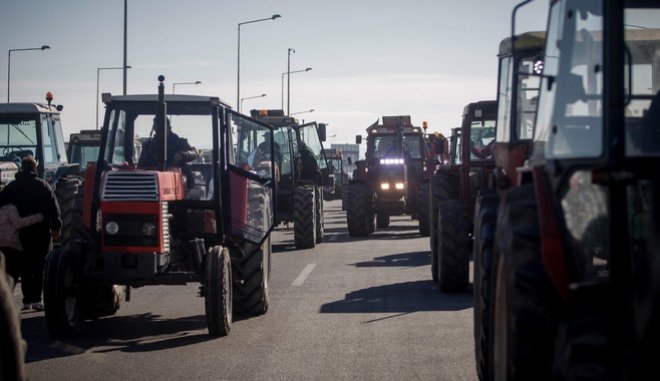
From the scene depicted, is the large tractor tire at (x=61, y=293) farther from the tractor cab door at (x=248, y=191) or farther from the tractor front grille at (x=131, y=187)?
the tractor cab door at (x=248, y=191)

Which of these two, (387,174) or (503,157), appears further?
(387,174)

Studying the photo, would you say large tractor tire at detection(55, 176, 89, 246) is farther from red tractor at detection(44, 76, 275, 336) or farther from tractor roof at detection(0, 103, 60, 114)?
red tractor at detection(44, 76, 275, 336)

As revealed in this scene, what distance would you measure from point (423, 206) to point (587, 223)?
21134 mm

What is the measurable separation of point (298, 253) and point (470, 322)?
1081cm

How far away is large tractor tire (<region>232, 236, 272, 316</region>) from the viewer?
12883mm

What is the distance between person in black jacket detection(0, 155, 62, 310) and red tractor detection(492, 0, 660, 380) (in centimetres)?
862

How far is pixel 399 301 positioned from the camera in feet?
47.1

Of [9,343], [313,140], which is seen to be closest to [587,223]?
[9,343]

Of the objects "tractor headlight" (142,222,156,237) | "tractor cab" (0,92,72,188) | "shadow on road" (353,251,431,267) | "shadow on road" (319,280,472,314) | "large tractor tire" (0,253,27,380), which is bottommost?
"shadow on road" (319,280,472,314)

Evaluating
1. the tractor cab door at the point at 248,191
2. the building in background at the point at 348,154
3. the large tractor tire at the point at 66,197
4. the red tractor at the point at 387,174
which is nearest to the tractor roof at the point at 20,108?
the large tractor tire at the point at 66,197

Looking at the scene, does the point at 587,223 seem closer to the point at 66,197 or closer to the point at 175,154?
the point at 175,154

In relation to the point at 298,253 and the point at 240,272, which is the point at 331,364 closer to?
the point at 240,272

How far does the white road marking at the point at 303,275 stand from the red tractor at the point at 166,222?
288cm

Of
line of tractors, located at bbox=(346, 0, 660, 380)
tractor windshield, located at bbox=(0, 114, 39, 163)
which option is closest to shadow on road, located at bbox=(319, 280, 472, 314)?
line of tractors, located at bbox=(346, 0, 660, 380)
